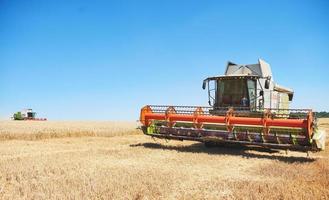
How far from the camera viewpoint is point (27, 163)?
8414 mm

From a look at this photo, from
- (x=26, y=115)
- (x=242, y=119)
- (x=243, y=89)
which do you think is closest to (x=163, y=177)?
(x=242, y=119)

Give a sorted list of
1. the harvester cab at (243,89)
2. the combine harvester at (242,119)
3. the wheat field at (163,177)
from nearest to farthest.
A: the wheat field at (163,177), the combine harvester at (242,119), the harvester cab at (243,89)

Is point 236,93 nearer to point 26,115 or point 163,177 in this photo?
point 163,177

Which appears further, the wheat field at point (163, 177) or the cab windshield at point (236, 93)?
the cab windshield at point (236, 93)

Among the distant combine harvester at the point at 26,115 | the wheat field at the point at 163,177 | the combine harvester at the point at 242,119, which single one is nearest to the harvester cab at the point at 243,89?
the combine harvester at the point at 242,119

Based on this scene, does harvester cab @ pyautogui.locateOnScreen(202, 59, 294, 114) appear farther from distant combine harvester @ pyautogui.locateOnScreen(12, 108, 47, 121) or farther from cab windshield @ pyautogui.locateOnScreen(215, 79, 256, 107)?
distant combine harvester @ pyautogui.locateOnScreen(12, 108, 47, 121)

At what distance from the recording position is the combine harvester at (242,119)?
32.4 ft

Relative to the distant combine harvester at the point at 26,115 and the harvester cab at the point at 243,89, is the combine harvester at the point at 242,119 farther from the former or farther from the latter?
the distant combine harvester at the point at 26,115

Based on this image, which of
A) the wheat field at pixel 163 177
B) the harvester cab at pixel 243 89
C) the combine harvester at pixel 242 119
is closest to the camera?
the wheat field at pixel 163 177

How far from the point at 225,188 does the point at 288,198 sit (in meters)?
1.03

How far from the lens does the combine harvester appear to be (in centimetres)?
988

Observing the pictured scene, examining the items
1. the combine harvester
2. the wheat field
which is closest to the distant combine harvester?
the combine harvester

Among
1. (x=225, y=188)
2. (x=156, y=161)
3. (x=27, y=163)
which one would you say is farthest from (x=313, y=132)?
(x=27, y=163)

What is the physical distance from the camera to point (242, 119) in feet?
35.3
